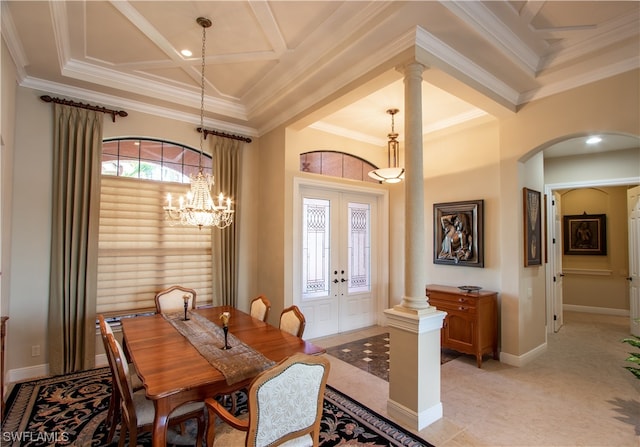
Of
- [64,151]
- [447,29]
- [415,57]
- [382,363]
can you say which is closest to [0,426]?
[64,151]

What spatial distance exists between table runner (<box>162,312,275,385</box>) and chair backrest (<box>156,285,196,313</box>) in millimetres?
593

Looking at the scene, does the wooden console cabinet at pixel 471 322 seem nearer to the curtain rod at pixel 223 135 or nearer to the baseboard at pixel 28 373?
the curtain rod at pixel 223 135

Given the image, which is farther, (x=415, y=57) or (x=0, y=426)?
(x=415, y=57)

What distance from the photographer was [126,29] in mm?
3008

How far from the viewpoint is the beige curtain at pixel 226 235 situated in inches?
181

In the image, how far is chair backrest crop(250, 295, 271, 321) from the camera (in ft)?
11.0

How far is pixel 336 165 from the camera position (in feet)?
17.5

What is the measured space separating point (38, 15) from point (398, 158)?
492 centimetres

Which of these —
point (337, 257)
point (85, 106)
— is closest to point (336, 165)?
point (337, 257)

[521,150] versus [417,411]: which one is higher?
[521,150]

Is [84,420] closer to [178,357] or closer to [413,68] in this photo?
[178,357]

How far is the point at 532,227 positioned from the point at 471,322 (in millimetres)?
1492

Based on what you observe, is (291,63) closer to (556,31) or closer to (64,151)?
(556,31)

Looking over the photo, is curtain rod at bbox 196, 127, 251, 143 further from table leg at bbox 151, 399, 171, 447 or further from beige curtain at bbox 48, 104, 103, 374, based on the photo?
table leg at bbox 151, 399, 171, 447
